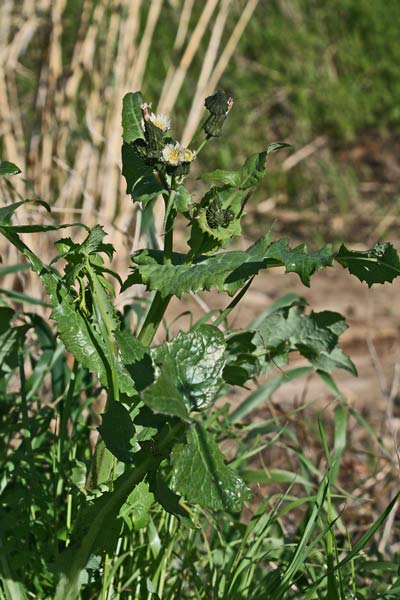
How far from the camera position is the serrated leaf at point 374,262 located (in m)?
1.28

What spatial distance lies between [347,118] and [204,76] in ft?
6.93

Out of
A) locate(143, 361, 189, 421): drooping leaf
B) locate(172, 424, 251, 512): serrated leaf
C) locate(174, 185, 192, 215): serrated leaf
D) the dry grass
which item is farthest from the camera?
the dry grass

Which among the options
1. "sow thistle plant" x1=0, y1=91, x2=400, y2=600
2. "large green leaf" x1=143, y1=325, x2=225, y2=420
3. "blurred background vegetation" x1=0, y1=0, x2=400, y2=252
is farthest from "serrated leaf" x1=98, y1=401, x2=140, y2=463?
"blurred background vegetation" x1=0, y1=0, x2=400, y2=252

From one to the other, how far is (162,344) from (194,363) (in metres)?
0.05

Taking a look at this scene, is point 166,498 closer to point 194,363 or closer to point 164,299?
point 194,363

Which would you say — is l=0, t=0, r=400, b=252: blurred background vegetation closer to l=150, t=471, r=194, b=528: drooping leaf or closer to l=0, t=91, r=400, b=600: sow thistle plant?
l=0, t=91, r=400, b=600: sow thistle plant

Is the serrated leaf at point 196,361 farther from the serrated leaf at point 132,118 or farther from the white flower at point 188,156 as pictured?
the serrated leaf at point 132,118

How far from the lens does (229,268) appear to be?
125cm

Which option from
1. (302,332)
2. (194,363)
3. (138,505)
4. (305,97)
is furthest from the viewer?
(305,97)

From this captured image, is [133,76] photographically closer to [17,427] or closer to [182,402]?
[17,427]

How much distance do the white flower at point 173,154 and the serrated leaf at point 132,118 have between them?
128 millimetres

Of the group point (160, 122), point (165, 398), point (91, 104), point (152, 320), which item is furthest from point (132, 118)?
point (91, 104)

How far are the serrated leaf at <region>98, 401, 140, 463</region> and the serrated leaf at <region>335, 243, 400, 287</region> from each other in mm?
360

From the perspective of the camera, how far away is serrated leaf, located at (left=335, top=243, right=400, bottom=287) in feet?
4.21
